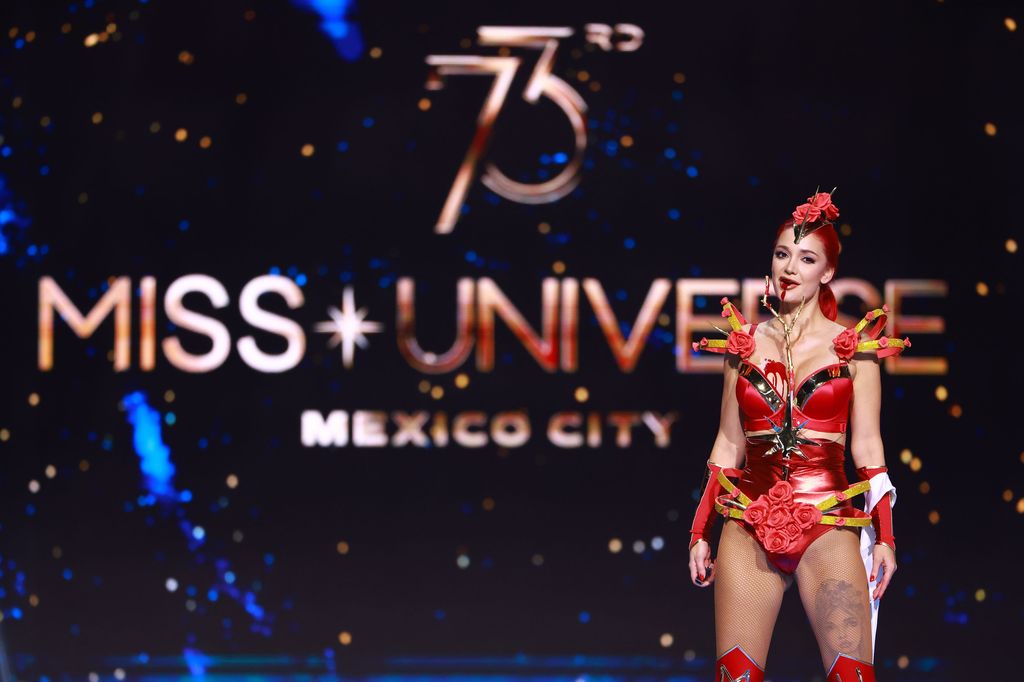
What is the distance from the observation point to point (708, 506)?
3.08 metres

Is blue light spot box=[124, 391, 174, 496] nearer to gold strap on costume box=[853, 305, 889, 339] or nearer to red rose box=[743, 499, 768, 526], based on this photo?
red rose box=[743, 499, 768, 526]

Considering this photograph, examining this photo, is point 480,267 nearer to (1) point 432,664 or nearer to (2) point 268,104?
(2) point 268,104

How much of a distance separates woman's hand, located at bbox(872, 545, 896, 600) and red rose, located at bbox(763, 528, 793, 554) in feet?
0.78

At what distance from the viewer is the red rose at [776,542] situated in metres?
2.88

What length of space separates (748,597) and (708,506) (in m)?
0.26

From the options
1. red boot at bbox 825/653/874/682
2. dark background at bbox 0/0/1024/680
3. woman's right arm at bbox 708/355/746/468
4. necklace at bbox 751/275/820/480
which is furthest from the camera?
dark background at bbox 0/0/1024/680

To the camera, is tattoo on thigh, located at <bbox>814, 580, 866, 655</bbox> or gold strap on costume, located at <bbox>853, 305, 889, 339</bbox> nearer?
tattoo on thigh, located at <bbox>814, 580, 866, 655</bbox>

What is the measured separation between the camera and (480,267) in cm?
476

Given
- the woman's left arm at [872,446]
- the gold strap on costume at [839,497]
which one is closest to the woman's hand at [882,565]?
the woman's left arm at [872,446]

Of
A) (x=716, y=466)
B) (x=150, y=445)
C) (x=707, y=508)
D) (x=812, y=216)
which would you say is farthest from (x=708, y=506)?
(x=150, y=445)

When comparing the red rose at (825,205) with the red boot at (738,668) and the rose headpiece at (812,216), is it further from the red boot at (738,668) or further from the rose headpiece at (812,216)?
the red boot at (738,668)

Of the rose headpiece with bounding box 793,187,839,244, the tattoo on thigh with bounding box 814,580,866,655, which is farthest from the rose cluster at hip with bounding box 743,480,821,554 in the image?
the rose headpiece with bounding box 793,187,839,244

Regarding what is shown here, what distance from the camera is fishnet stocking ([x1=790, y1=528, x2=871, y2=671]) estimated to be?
288cm

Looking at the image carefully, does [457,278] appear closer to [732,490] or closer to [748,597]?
[732,490]
